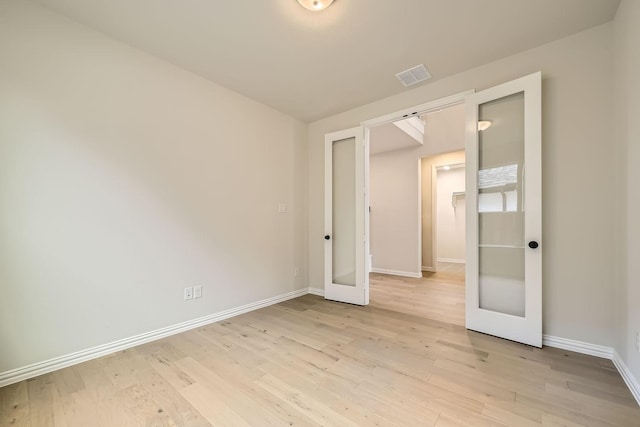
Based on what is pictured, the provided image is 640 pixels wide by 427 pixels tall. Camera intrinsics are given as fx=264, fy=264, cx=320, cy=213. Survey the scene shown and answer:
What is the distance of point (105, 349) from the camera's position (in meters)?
2.19

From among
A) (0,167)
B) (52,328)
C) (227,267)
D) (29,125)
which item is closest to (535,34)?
(227,267)

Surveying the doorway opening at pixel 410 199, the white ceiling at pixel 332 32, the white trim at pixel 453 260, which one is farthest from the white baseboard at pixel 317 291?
the white trim at pixel 453 260

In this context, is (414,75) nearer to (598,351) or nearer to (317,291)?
(598,351)

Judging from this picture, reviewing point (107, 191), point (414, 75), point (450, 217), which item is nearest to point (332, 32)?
point (414, 75)

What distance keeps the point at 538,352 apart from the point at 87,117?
4.20 m

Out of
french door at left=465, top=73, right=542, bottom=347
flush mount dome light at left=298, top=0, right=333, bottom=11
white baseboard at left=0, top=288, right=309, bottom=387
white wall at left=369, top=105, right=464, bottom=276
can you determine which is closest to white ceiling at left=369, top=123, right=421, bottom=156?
white wall at left=369, top=105, right=464, bottom=276

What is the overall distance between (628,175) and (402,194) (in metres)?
3.82

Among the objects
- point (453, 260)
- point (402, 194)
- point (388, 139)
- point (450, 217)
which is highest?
point (388, 139)

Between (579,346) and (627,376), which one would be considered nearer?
(627,376)

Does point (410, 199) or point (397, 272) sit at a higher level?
point (410, 199)

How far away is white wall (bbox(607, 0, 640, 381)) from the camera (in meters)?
1.67

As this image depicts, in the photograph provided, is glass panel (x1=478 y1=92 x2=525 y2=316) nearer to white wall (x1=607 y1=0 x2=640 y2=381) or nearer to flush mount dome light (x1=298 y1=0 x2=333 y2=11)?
white wall (x1=607 y1=0 x2=640 y2=381)

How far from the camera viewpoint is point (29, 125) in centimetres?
191

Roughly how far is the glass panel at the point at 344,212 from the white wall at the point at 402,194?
2214mm
